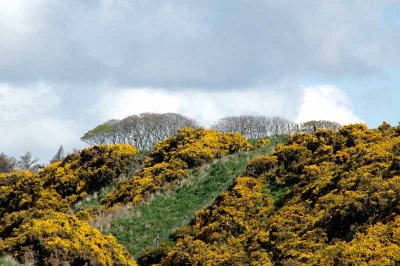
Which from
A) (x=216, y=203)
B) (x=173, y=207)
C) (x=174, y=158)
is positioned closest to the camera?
(x=216, y=203)

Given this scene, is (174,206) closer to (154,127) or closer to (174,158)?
(174,158)

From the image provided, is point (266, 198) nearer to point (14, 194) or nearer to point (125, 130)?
point (14, 194)

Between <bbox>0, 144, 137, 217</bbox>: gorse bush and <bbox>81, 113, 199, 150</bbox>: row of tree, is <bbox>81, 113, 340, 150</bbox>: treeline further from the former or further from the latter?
<bbox>0, 144, 137, 217</bbox>: gorse bush

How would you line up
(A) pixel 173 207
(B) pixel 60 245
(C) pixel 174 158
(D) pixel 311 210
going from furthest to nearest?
(C) pixel 174 158
(A) pixel 173 207
(D) pixel 311 210
(B) pixel 60 245

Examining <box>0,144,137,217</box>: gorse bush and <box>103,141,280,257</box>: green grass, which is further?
<box>0,144,137,217</box>: gorse bush

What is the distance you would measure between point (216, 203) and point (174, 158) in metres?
11.5

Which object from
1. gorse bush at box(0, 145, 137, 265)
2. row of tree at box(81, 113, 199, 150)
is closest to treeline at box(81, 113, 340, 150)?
row of tree at box(81, 113, 199, 150)

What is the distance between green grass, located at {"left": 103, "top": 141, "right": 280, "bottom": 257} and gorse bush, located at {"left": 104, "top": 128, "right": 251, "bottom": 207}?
1.43 meters

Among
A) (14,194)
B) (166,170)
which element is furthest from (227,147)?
(14,194)

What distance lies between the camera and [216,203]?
31.8 metres

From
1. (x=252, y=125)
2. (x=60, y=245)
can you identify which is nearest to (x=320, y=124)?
(x=252, y=125)

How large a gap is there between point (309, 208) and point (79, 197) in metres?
21.8

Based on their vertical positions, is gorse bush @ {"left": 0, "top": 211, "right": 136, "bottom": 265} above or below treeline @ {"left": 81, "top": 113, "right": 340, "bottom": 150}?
below

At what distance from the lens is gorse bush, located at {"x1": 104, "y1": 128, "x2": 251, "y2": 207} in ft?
129
